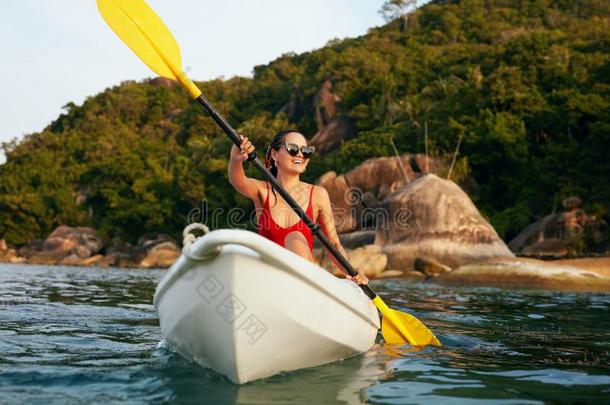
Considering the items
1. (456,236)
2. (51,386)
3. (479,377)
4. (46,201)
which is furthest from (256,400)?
(46,201)

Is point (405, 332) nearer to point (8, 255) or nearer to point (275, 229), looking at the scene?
point (275, 229)

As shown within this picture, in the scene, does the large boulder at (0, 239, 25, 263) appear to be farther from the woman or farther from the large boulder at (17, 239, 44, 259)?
the woman

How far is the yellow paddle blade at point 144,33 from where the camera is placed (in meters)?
4.96

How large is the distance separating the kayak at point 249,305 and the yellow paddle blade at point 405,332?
5.62ft

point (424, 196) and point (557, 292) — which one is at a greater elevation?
point (424, 196)

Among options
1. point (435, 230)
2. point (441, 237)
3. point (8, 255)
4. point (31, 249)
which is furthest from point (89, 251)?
point (441, 237)

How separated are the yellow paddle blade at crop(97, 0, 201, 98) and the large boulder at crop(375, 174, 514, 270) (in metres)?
17.1

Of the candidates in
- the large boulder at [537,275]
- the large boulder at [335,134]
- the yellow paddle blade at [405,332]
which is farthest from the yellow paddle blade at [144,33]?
the large boulder at [335,134]

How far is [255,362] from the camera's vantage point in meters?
3.52

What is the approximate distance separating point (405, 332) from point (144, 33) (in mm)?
3376

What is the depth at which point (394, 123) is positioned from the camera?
45.8 m

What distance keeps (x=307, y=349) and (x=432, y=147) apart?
112 feet

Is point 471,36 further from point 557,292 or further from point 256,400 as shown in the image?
point 256,400

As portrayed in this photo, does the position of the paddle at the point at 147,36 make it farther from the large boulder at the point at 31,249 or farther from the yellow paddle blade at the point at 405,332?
the large boulder at the point at 31,249
